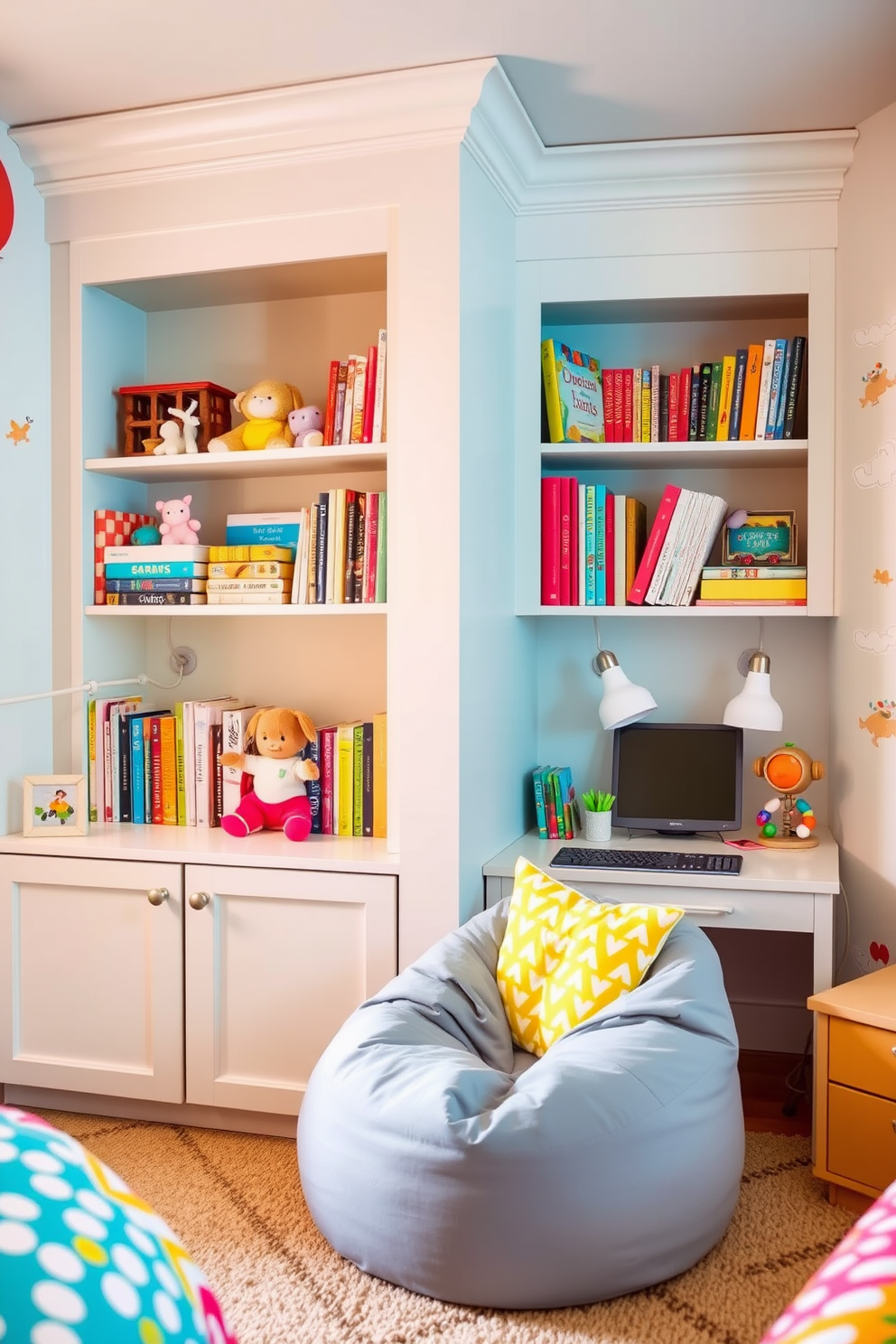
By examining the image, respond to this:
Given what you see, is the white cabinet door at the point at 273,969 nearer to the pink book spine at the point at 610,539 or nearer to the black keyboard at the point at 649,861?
the black keyboard at the point at 649,861

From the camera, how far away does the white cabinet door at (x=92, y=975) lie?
2500 mm

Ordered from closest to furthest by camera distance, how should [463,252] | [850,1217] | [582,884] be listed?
[850,1217] < [463,252] < [582,884]

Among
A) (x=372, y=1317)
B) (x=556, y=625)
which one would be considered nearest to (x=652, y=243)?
(x=556, y=625)

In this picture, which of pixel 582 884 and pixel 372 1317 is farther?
pixel 582 884

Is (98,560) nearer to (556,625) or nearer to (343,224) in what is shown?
(343,224)

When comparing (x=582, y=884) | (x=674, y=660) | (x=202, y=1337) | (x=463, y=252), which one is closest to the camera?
(x=202, y=1337)

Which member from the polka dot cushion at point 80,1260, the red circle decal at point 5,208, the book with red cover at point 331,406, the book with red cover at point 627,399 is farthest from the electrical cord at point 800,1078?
the red circle decal at point 5,208

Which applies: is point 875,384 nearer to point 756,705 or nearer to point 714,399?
point 714,399

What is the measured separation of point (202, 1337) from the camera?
65 centimetres

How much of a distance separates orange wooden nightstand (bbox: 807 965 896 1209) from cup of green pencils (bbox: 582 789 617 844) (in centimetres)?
75

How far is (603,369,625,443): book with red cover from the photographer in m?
2.92

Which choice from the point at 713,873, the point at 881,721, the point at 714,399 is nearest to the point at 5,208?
the point at 714,399

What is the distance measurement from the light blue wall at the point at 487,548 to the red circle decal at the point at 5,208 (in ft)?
3.27

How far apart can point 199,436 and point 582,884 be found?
4.78 feet
